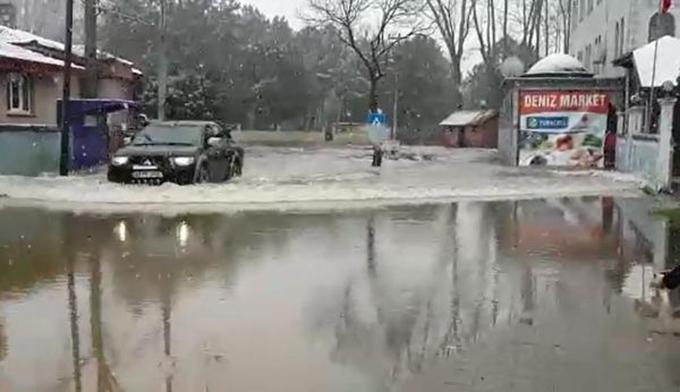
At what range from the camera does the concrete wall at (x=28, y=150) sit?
22438 millimetres

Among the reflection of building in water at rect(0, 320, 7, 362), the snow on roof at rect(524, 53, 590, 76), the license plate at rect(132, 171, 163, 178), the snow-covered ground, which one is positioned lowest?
the reflection of building in water at rect(0, 320, 7, 362)

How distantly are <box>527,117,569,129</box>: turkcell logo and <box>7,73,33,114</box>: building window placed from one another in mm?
15662

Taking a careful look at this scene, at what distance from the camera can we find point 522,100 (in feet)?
99.2

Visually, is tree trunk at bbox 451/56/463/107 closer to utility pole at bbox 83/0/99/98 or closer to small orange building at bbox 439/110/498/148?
small orange building at bbox 439/110/498/148

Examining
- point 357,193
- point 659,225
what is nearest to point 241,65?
point 357,193

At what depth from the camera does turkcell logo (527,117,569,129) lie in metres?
29.9

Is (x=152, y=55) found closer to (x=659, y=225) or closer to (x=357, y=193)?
(x=357, y=193)

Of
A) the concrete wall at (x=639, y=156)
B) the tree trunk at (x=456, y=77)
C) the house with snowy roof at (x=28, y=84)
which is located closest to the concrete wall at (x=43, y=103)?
the house with snowy roof at (x=28, y=84)

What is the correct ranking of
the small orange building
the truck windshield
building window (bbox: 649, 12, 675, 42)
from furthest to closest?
the small orange building < building window (bbox: 649, 12, 675, 42) < the truck windshield

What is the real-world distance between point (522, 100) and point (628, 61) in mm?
3740

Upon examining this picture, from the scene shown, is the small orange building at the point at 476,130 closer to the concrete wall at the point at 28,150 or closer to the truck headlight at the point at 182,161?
the concrete wall at the point at 28,150

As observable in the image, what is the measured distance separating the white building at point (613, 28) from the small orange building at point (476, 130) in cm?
778

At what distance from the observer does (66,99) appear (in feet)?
73.5

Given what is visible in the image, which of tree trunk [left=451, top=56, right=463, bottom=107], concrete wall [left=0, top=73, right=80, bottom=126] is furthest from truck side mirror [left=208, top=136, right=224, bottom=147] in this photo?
tree trunk [left=451, top=56, right=463, bottom=107]
